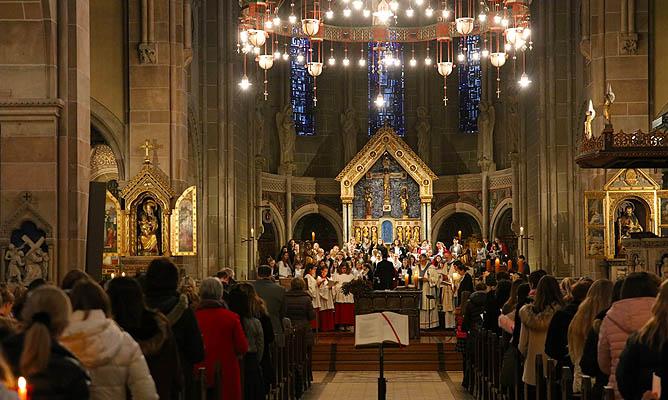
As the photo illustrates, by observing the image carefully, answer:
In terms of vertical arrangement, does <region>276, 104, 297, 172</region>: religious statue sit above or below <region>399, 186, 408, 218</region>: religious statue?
above

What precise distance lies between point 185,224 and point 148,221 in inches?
28.0

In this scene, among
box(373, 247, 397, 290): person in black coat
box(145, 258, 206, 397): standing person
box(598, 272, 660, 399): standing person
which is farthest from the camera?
box(373, 247, 397, 290): person in black coat

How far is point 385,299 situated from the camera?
86.0ft

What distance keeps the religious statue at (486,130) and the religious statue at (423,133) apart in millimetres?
2455

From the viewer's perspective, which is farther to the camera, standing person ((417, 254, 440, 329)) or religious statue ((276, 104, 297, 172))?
religious statue ((276, 104, 297, 172))

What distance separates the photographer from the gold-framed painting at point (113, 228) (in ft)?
76.1

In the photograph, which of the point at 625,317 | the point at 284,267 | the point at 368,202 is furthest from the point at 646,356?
the point at 368,202

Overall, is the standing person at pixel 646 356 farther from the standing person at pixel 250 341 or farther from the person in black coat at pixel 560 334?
the standing person at pixel 250 341

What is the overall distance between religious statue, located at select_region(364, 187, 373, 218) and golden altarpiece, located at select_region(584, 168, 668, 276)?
73.4ft

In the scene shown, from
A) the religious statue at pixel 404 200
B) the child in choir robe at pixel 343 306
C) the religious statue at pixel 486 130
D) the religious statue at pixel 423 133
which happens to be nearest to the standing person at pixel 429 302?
the child in choir robe at pixel 343 306

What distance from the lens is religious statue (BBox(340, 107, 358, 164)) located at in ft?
153

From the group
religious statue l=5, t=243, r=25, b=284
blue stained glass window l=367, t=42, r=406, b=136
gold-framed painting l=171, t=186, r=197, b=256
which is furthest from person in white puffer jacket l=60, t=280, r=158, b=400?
blue stained glass window l=367, t=42, r=406, b=136

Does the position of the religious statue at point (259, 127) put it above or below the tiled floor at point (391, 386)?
above

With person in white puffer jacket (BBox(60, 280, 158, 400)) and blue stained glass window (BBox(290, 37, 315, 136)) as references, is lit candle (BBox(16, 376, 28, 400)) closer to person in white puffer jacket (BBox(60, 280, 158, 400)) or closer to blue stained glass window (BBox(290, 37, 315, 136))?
person in white puffer jacket (BBox(60, 280, 158, 400))
